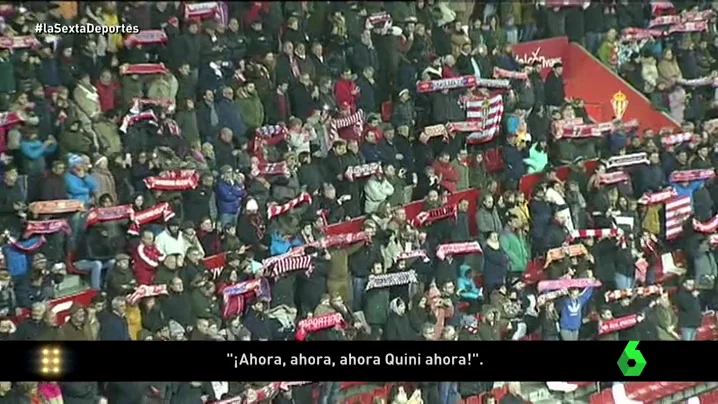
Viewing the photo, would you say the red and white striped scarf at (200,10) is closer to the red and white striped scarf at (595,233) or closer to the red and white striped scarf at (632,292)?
the red and white striped scarf at (595,233)

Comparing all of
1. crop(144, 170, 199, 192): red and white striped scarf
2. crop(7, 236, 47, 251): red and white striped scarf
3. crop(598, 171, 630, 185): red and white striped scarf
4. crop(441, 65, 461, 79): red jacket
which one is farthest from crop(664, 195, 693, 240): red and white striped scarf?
crop(7, 236, 47, 251): red and white striped scarf

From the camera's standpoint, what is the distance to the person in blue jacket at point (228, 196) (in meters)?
6.83

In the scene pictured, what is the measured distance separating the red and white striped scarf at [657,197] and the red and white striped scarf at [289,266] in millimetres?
1660

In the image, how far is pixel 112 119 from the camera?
6.88m

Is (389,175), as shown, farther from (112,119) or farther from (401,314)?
(112,119)

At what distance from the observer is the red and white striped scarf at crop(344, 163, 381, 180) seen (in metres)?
6.95

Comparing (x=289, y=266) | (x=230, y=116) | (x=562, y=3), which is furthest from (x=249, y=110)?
(x=562, y=3)

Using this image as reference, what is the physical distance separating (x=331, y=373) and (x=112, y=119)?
5.19 ft

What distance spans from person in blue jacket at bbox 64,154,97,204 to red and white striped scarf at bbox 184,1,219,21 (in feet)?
3.02

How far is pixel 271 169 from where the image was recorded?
6918 mm

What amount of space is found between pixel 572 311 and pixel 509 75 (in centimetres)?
123

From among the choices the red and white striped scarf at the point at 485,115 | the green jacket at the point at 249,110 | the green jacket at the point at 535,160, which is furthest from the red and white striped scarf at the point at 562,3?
the green jacket at the point at 249,110

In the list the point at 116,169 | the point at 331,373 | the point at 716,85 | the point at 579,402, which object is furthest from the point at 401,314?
the point at 716,85

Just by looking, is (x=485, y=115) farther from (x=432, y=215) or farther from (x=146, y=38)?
(x=146, y=38)
